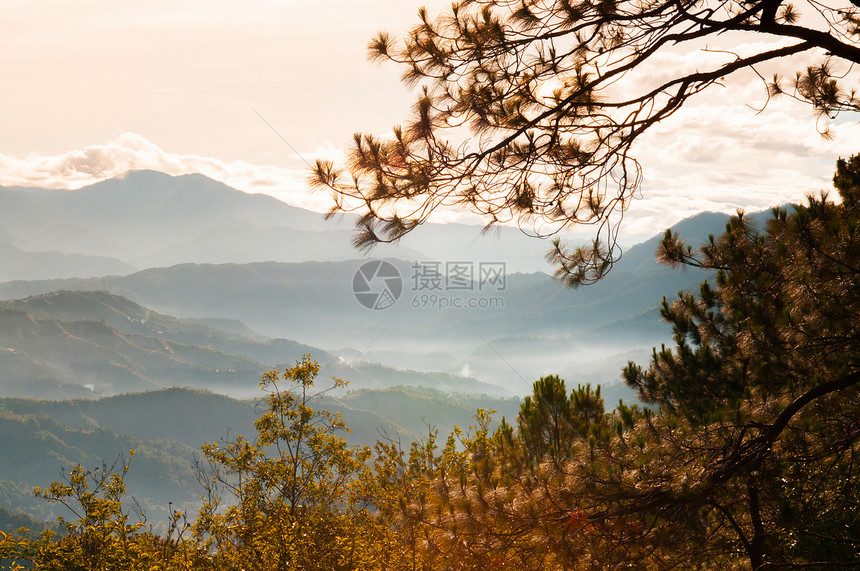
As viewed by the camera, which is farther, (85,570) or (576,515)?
(85,570)

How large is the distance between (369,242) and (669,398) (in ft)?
20.0

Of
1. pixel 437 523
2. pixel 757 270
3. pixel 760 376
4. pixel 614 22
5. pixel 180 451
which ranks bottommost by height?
pixel 437 523

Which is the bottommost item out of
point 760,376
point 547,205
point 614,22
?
point 760,376

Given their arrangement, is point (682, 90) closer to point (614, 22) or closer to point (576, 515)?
point (614, 22)

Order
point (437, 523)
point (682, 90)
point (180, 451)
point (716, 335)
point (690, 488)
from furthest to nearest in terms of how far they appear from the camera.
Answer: point (180, 451) < point (716, 335) < point (682, 90) < point (437, 523) < point (690, 488)

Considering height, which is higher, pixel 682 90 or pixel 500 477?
pixel 682 90

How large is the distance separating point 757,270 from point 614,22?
8.06 feet

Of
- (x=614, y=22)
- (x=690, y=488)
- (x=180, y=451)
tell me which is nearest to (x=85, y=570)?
(x=690, y=488)

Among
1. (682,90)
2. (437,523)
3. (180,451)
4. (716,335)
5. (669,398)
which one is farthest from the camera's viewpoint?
(180,451)

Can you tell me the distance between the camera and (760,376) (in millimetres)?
4969

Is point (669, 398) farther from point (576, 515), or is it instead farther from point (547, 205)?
point (576, 515)

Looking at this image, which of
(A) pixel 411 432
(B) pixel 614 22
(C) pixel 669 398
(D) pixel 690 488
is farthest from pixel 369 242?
(A) pixel 411 432

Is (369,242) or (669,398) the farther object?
(669,398)

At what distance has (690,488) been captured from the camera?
3.41 meters
